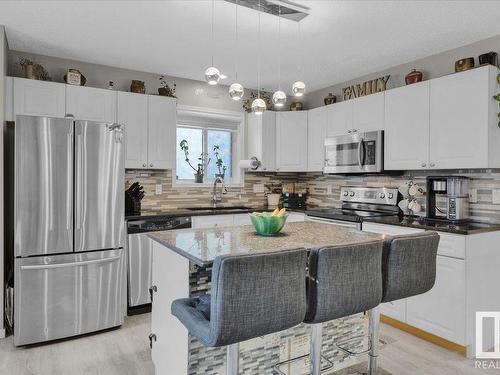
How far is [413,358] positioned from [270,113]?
10.6ft

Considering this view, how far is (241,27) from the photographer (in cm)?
294

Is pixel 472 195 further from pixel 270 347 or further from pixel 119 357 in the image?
pixel 119 357

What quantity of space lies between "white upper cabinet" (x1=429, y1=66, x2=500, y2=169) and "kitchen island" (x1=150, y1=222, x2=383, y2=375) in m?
1.45

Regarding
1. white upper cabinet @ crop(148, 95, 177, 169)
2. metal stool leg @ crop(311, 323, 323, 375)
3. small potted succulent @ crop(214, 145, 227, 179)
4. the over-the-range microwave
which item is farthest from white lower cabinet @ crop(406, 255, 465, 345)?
white upper cabinet @ crop(148, 95, 177, 169)

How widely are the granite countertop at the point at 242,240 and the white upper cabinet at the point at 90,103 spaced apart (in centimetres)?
200

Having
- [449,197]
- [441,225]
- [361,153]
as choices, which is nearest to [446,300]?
[441,225]

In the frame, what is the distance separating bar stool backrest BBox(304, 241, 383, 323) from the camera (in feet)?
5.52

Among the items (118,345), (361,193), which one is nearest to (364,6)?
(361,193)

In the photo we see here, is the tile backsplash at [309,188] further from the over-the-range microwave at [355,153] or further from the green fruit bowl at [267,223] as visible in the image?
the green fruit bowl at [267,223]

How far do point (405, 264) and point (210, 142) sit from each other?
340cm

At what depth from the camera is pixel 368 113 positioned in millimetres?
3939

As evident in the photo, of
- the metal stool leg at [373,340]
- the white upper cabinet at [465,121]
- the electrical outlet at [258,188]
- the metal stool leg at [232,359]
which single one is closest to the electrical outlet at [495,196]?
the white upper cabinet at [465,121]

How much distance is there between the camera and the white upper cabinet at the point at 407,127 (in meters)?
3.39

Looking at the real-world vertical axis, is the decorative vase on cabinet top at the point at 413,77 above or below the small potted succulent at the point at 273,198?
above
